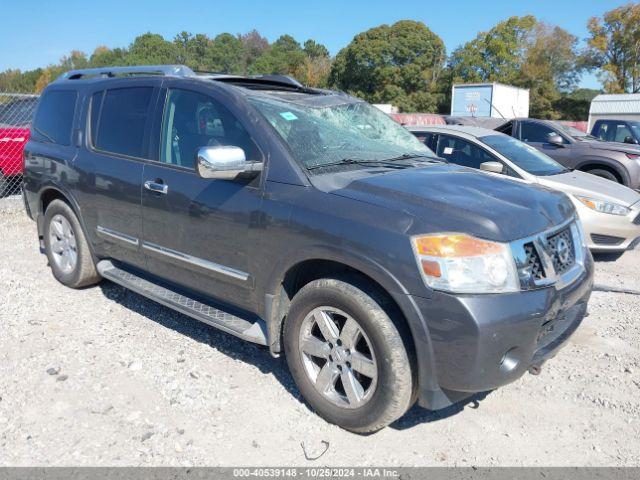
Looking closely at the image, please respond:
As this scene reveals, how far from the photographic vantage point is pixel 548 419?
3.17 metres

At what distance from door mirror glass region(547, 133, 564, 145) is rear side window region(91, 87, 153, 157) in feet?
26.6

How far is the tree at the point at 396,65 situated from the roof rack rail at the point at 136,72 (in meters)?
52.7

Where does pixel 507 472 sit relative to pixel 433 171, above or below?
below

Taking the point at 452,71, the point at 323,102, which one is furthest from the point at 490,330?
the point at 452,71

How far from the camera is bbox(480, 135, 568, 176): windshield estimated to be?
680 centimetres

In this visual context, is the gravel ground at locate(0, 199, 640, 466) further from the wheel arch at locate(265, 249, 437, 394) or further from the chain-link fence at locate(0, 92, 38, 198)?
the chain-link fence at locate(0, 92, 38, 198)

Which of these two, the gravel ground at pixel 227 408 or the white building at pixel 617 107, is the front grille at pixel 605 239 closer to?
the gravel ground at pixel 227 408

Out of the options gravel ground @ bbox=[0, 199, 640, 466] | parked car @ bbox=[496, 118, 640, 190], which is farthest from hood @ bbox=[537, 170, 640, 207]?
parked car @ bbox=[496, 118, 640, 190]

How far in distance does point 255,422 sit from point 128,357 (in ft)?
4.05

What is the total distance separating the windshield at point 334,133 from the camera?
3.37 m

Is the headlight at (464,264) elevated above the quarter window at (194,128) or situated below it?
below

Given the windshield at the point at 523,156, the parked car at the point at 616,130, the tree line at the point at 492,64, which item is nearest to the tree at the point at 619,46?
the tree line at the point at 492,64

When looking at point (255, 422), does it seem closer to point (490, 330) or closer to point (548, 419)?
point (490, 330)

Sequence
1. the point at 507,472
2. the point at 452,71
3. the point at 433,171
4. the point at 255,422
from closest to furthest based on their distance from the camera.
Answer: the point at 507,472, the point at 255,422, the point at 433,171, the point at 452,71
